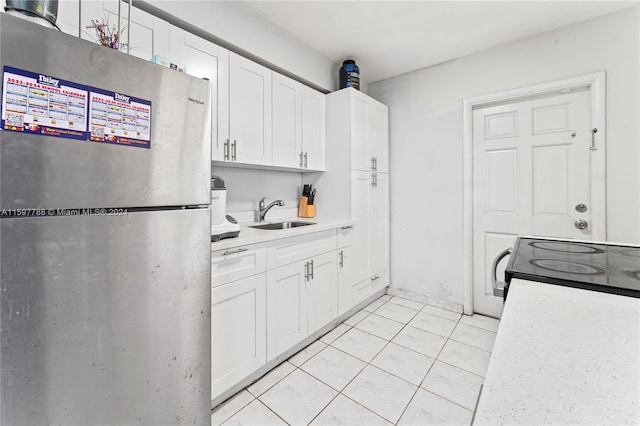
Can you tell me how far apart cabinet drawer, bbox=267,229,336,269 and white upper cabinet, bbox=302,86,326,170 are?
0.73 m

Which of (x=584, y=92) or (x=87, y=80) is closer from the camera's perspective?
(x=87, y=80)

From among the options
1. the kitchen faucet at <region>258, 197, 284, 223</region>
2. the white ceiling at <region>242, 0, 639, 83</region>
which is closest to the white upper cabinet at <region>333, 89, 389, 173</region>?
the white ceiling at <region>242, 0, 639, 83</region>

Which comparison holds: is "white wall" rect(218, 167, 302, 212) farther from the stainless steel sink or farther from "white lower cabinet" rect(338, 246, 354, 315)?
"white lower cabinet" rect(338, 246, 354, 315)

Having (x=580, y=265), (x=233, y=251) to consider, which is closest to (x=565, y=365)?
(x=580, y=265)

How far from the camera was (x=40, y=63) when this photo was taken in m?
0.75

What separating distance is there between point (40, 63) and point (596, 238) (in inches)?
126

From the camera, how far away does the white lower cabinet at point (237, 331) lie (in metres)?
1.46

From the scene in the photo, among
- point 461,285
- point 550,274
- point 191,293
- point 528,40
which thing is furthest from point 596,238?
point 191,293

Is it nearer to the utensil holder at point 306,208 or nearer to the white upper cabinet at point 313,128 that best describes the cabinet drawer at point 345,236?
the utensil holder at point 306,208

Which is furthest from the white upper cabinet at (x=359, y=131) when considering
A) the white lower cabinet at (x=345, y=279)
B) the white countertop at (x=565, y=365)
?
the white countertop at (x=565, y=365)

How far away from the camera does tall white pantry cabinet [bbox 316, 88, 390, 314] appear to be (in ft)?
8.51

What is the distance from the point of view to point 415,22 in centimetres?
215

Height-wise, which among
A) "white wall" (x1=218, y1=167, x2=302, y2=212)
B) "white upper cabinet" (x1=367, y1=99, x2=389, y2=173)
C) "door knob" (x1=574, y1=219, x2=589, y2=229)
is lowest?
"door knob" (x1=574, y1=219, x2=589, y2=229)

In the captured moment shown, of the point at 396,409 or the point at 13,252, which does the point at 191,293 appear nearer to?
the point at 13,252
